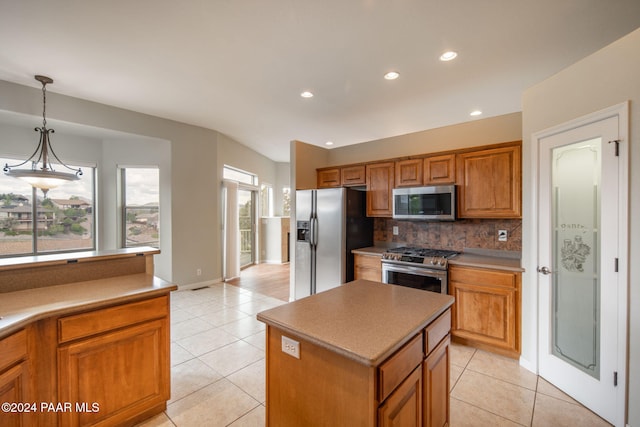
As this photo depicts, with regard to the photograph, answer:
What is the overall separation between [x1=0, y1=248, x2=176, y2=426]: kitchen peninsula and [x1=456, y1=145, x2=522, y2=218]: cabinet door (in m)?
3.12

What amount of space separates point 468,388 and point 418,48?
9.82 feet

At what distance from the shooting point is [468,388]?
2.29 m

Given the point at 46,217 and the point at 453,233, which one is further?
the point at 46,217

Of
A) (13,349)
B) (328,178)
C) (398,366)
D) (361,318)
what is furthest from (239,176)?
(398,366)

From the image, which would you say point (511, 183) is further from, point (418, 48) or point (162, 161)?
point (162, 161)

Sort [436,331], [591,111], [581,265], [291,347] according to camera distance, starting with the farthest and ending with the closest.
→ [581,265] < [591,111] < [436,331] < [291,347]

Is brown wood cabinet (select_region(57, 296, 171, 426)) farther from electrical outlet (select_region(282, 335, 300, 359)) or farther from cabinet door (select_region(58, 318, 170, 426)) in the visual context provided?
electrical outlet (select_region(282, 335, 300, 359))

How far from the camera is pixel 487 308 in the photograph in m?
2.78

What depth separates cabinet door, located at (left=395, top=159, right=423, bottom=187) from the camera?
3.55 metres

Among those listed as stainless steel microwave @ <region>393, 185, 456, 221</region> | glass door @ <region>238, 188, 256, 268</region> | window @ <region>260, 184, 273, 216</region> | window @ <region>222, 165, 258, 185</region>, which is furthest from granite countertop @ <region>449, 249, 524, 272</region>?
window @ <region>260, 184, 273, 216</region>

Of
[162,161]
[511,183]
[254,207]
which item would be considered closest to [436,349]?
[511,183]

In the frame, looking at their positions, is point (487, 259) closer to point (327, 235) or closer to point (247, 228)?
point (327, 235)

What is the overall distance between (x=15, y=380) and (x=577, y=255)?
366 cm

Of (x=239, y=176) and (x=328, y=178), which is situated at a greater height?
(x=239, y=176)
